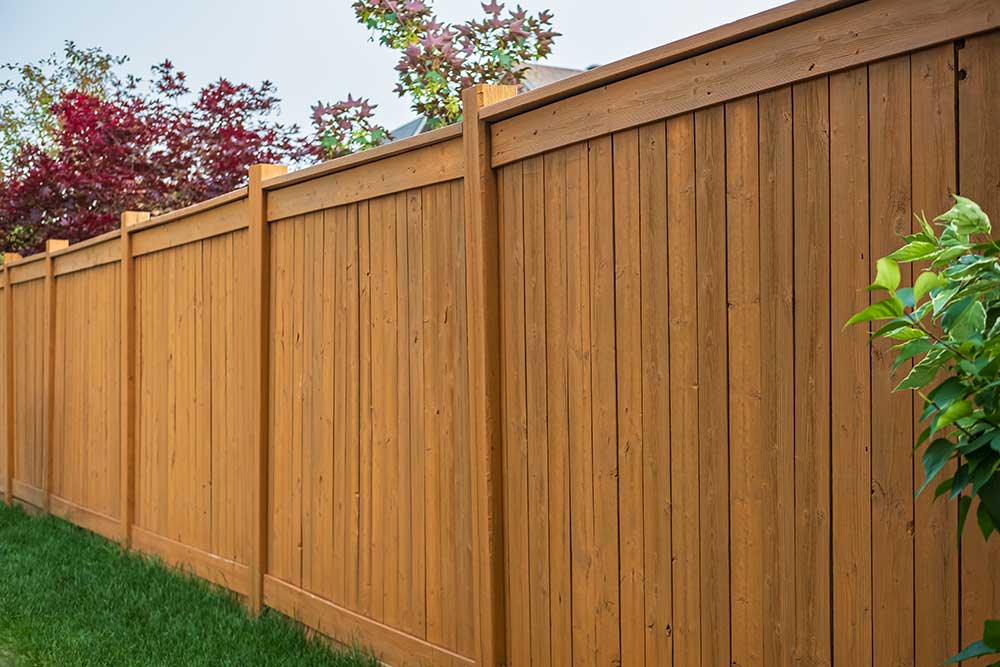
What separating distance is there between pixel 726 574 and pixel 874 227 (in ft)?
3.01

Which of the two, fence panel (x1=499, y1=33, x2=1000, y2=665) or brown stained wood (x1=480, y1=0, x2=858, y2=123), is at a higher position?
brown stained wood (x1=480, y1=0, x2=858, y2=123)

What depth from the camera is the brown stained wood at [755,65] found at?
2205 mm

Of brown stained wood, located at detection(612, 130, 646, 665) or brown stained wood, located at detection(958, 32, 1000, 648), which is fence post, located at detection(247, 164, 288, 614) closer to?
brown stained wood, located at detection(612, 130, 646, 665)

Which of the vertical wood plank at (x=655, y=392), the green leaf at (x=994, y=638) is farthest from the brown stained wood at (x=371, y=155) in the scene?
the green leaf at (x=994, y=638)

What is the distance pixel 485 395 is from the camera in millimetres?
3488

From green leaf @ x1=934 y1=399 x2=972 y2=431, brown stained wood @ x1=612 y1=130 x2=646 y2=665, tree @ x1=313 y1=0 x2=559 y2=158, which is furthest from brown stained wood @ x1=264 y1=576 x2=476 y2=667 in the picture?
tree @ x1=313 y1=0 x2=559 y2=158

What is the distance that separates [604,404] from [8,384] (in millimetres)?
8065

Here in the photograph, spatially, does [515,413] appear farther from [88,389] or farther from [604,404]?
[88,389]

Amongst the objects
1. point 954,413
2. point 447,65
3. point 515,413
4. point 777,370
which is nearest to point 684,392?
point 777,370

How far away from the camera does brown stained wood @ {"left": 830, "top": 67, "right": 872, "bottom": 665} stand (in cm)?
236

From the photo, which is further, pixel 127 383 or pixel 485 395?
pixel 127 383

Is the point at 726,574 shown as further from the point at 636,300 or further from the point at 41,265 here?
the point at 41,265

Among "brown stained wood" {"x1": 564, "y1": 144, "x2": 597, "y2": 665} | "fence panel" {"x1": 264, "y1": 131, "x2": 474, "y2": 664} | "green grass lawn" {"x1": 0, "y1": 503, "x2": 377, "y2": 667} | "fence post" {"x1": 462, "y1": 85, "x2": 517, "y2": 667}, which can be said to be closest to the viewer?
"brown stained wood" {"x1": 564, "y1": 144, "x2": 597, "y2": 665}

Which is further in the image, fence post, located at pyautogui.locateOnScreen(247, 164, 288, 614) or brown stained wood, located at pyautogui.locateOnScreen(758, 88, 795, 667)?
fence post, located at pyautogui.locateOnScreen(247, 164, 288, 614)
